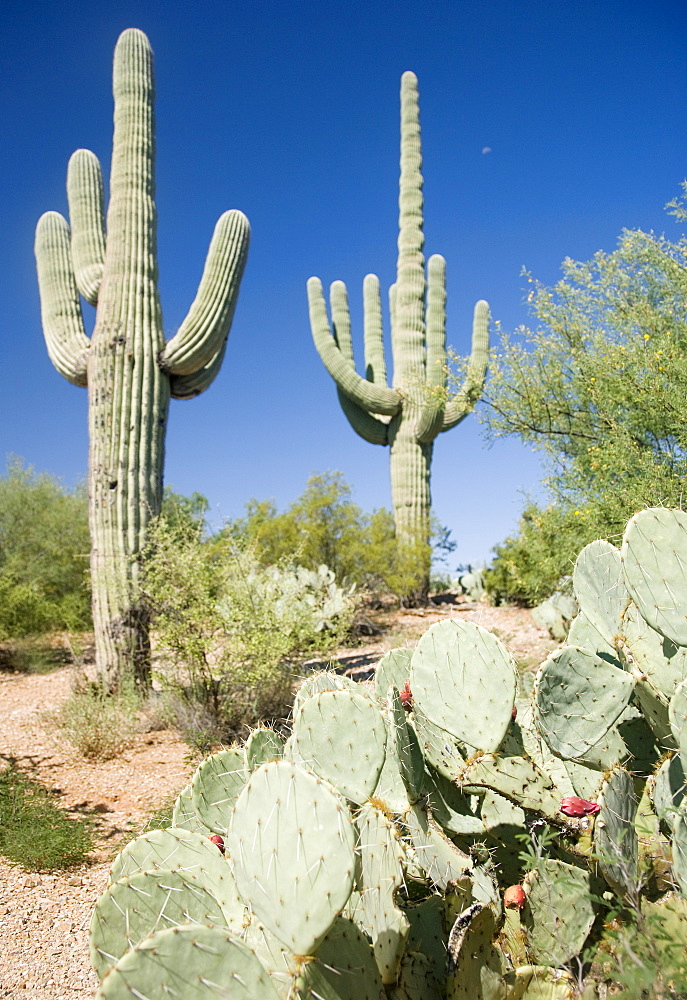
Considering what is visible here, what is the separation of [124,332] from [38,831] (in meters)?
5.66

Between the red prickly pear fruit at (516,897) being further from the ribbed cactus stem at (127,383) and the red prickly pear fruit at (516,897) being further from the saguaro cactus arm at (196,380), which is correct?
the saguaro cactus arm at (196,380)

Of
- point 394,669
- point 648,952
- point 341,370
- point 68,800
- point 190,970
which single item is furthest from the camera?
point 341,370

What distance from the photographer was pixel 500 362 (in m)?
7.84

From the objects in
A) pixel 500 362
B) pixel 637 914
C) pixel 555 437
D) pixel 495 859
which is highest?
pixel 500 362

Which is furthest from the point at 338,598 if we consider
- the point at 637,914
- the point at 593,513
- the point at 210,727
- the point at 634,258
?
the point at 637,914

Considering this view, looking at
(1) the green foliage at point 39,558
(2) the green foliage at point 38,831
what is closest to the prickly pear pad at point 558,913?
(2) the green foliage at point 38,831

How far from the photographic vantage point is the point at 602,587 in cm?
255

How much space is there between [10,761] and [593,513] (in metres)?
5.60

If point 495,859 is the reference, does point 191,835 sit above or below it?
above

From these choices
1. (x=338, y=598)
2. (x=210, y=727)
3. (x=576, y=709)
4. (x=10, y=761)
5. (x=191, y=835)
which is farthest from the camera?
(x=338, y=598)

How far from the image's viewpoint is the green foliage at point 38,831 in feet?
13.2

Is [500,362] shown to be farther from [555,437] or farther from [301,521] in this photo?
[301,521]

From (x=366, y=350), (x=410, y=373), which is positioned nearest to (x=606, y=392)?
(x=410, y=373)

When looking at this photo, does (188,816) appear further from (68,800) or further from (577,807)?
(68,800)
